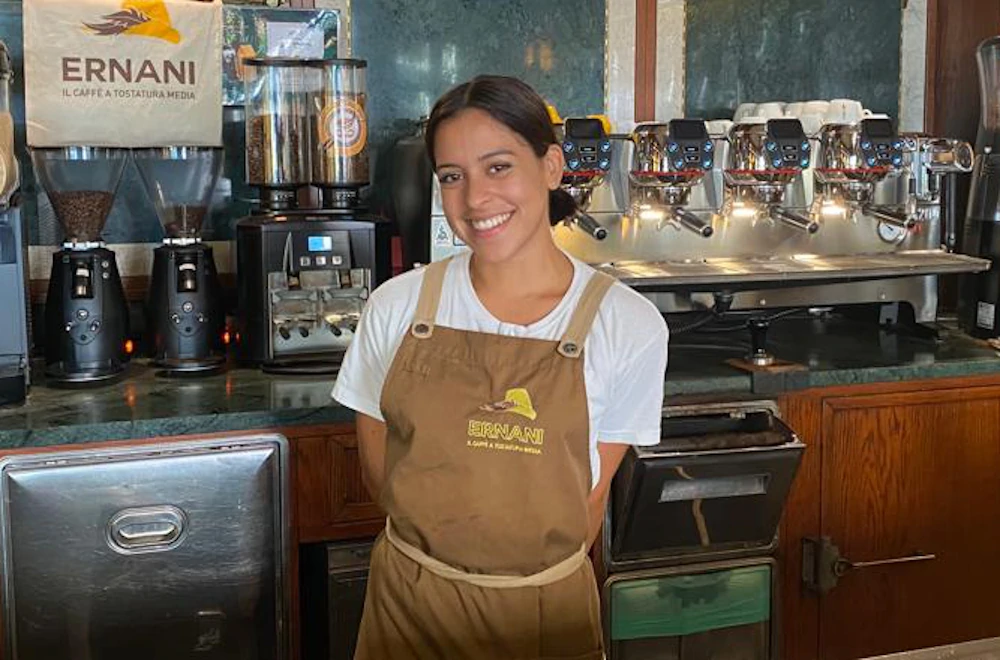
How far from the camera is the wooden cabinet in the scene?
8.96 ft

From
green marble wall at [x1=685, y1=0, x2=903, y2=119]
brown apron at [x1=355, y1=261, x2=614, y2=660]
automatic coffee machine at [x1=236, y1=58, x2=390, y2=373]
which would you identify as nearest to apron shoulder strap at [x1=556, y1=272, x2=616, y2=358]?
brown apron at [x1=355, y1=261, x2=614, y2=660]


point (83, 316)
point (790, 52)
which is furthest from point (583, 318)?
point (790, 52)

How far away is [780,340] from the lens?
→ 308 centimetres

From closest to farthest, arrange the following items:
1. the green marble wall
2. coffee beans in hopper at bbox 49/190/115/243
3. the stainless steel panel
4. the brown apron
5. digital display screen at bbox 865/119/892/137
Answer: the brown apron
the stainless steel panel
coffee beans in hopper at bbox 49/190/115/243
digital display screen at bbox 865/119/892/137
the green marble wall

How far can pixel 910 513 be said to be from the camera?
2814 millimetres

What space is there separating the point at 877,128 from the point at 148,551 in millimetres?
1885

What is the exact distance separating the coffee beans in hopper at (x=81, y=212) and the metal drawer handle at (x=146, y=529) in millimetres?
653

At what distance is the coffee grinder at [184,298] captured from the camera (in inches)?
104

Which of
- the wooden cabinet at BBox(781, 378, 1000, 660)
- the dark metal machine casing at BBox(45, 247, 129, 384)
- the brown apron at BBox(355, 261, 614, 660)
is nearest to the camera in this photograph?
the brown apron at BBox(355, 261, 614, 660)

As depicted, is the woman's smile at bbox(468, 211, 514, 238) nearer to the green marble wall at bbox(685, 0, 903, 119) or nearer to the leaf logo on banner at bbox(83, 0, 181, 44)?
the leaf logo on banner at bbox(83, 0, 181, 44)

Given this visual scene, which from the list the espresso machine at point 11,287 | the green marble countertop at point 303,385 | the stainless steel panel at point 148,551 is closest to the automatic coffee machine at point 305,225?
the green marble countertop at point 303,385

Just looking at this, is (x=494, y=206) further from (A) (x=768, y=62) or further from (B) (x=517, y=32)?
(A) (x=768, y=62)

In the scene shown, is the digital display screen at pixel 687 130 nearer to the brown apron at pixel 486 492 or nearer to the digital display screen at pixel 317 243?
the digital display screen at pixel 317 243

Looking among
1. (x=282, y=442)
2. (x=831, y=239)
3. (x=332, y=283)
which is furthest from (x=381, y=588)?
(x=831, y=239)
